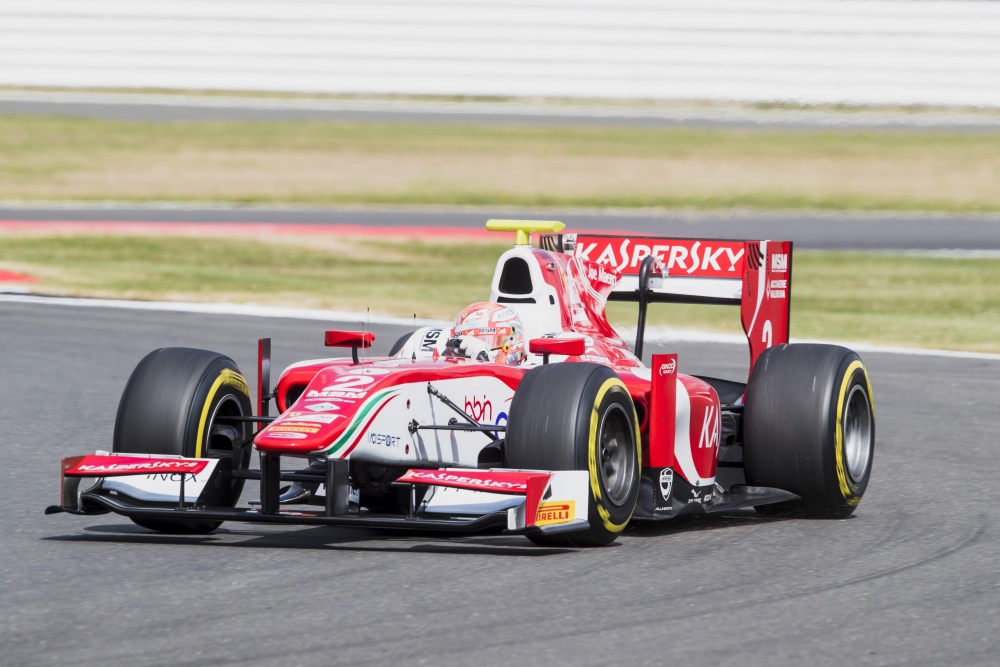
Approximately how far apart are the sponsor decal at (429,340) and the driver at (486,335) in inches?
7.6

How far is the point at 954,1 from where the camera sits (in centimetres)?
Result: 3453

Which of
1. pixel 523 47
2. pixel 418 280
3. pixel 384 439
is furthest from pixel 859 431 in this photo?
pixel 523 47

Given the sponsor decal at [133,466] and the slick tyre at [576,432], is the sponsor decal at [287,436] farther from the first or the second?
the slick tyre at [576,432]

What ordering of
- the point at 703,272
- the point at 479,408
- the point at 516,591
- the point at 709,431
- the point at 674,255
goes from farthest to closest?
the point at 674,255, the point at 703,272, the point at 709,431, the point at 479,408, the point at 516,591

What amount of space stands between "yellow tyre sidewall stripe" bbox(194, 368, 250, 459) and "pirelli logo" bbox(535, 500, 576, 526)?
163cm

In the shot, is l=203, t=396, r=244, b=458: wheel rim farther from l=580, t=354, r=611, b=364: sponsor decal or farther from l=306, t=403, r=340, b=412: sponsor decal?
l=580, t=354, r=611, b=364: sponsor decal

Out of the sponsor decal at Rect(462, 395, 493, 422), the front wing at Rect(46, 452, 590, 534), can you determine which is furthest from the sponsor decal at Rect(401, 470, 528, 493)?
the sponsor decal at Rect(462, 395, 493, 422)

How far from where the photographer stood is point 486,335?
297 inches

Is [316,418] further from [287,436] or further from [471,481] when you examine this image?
[471,481]

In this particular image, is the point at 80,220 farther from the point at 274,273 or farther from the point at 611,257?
the point at 611,257

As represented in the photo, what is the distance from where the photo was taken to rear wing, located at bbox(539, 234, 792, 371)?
8938mm

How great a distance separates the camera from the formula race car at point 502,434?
6543 millimetres

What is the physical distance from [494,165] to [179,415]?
2458cm

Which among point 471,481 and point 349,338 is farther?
point 349,338
